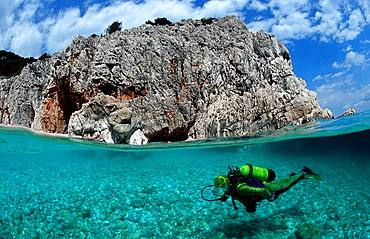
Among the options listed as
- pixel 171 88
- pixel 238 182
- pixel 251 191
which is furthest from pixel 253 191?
pixel 171 88

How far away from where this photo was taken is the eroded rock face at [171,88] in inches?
587

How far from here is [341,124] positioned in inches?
567

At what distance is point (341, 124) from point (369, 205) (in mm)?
8076

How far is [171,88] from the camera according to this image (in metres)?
16.9

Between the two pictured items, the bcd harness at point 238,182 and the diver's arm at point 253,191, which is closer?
the diver's arm at point 253,191

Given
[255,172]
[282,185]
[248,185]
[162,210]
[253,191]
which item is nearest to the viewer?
[253,191]

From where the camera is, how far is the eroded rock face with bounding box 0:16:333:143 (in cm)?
1491

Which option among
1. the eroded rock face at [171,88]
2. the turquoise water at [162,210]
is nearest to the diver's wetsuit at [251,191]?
the turquoise water at [162,210]

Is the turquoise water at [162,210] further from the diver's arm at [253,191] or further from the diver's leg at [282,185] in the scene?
the diver's arm at [253,191]

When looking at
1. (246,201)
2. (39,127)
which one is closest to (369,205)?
(246,201)

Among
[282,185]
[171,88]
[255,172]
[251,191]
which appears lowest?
[282,185]

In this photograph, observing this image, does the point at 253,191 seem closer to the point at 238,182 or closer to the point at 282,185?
the point at 238,182

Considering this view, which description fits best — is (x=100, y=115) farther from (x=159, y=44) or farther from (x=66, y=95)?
(x=159, y=44)

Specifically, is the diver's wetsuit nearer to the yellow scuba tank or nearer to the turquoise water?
the yellow scuba tank
